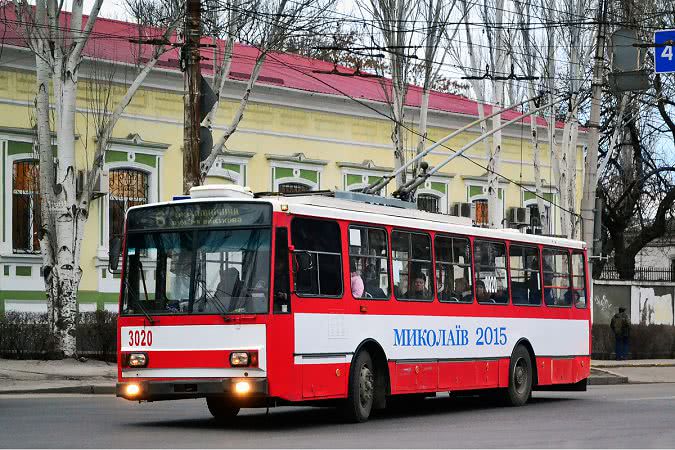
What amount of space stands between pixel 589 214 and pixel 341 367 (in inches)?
663

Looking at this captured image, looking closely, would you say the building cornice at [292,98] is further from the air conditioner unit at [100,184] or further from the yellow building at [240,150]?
the air conditioner unit at [100,184]

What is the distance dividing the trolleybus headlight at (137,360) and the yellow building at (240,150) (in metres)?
16.1

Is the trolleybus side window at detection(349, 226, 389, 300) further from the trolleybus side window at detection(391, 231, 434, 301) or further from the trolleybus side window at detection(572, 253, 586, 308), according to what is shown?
the trolleybus side window at detection(572, 253, 586, 308)

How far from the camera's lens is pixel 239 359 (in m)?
15.8

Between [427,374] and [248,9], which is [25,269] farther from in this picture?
[427,374]

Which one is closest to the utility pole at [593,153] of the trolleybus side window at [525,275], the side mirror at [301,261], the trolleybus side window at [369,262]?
the trolleybus side window at [525,275]

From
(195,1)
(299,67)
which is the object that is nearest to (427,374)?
(195,1)

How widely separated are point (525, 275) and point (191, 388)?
26.3ft

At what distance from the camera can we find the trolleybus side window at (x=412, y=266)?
18.6m

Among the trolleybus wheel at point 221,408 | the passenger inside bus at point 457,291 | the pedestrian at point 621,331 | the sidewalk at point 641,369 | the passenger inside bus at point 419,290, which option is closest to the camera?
the trolleybus wheel at point 221,408

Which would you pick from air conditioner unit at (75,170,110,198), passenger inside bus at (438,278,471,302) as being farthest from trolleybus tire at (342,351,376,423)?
air conditioner unit at (75,170,110,198)

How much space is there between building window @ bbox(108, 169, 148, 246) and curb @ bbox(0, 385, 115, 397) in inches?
420

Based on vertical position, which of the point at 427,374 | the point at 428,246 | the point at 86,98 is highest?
the point at 86,98

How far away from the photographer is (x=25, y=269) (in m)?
32.4
